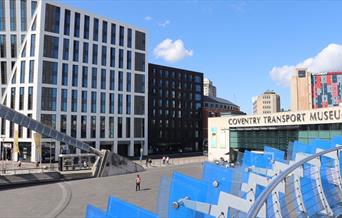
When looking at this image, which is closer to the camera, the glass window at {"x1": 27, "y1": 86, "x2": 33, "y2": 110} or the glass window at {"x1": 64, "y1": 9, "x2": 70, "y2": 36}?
the glass window at {"x1": 27, "y1": 86, "x2": 33, "y2": 110}

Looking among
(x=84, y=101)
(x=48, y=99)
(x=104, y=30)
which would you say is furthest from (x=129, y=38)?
(x=48, y=99)

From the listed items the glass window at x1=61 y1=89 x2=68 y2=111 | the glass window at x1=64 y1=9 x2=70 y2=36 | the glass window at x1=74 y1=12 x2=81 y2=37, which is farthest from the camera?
the glass window at x1=74 y1=12 x2=81 y2=37

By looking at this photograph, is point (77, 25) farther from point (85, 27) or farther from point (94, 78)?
point (94, 78)

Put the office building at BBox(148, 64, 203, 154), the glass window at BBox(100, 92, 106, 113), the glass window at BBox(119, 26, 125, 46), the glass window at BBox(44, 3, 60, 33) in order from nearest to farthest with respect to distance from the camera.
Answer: the glass window at BBox(44, 3, 60, 33)
the glass window at BBox(100, 92, 106, 113)
the glass window at BBox(119, 26, 125, 46)
the office building at BBox(148, 64, 203, 154)

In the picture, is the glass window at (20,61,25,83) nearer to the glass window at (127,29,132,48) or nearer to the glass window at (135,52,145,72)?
the glass window at (127,29,132,48)

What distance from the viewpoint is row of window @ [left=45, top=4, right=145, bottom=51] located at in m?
67.7

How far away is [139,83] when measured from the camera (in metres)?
80.8

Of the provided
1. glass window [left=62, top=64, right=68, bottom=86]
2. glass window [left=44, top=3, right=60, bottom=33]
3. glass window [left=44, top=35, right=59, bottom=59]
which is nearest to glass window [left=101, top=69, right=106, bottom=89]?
glass window [left=62, top=64, right=68, bottom=86]

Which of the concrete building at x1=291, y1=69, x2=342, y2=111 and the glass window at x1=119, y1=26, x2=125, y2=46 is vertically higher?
the glass window at x1=119, y1=26, x2=125, y2=46

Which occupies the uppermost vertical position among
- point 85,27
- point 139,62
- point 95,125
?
point 85,27

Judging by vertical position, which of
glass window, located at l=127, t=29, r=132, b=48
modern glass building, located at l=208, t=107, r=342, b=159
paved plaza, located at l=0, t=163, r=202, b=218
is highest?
glass window, located at l=127, t=29, r=132, b=48

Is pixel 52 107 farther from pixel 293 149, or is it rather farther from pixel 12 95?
pixel 293 149

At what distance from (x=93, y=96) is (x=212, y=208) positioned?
223 feet

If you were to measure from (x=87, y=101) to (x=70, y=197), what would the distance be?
43.6 meters
